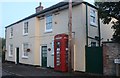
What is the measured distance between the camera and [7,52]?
33344 mm

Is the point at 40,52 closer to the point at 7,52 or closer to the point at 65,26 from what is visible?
the point at 65,26

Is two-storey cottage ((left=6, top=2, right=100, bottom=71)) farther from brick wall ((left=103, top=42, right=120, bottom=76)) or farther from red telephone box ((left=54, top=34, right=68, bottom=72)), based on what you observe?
brick wall ((left=103, top=42, right=120, bottom=76))

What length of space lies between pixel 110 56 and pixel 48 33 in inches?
343

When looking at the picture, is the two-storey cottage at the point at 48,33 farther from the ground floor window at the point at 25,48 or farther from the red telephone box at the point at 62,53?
the red telephone box at the point at 62,53

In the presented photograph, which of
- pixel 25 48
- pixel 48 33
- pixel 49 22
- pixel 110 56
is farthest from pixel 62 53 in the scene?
pixel 25 48

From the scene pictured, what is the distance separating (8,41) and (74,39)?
17129 mm

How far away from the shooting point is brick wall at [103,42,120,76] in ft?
48.8

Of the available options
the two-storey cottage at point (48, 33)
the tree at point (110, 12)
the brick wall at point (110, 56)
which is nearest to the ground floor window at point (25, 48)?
the two-storey cottage at point (48, 33)

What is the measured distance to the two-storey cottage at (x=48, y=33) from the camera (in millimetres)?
17828

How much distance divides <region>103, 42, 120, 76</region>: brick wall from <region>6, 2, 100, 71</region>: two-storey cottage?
7.69 ft

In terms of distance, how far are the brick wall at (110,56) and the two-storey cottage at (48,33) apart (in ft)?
7.69

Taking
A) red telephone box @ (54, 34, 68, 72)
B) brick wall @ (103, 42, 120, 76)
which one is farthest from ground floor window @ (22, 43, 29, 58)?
brick wall @ (103, 42, 120, 76)

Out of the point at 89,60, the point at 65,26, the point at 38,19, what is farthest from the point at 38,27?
the point at 89,60

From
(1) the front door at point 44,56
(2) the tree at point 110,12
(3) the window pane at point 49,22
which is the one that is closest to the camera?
(2) the tree at point 110,12
